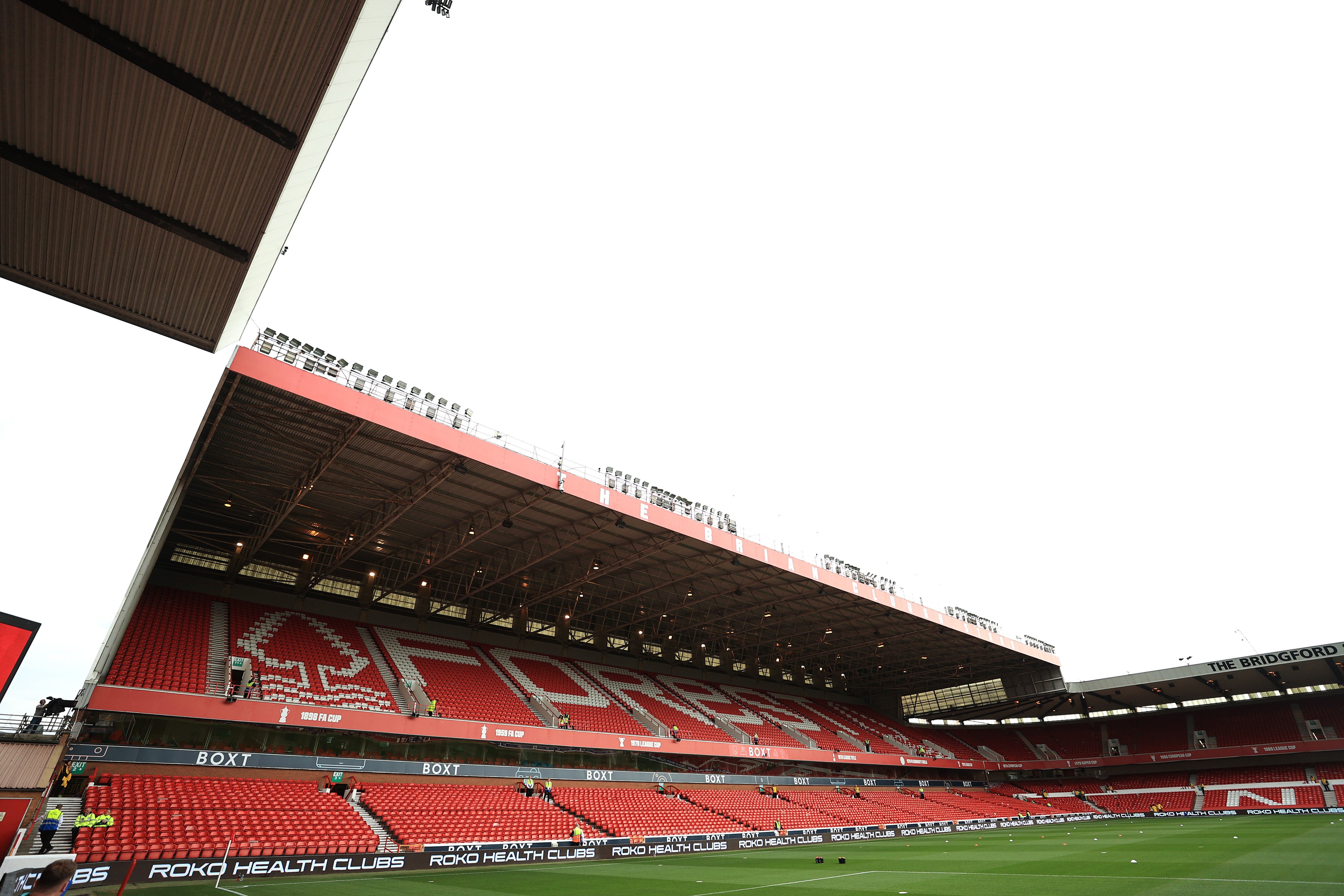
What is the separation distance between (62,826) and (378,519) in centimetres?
1210

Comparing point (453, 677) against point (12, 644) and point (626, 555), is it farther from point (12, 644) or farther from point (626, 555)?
point (12, 644)

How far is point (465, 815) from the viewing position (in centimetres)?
2059

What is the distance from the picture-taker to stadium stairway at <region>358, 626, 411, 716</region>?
23250 mm

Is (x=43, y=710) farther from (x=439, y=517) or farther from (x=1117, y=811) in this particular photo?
(x=1117, y=811)

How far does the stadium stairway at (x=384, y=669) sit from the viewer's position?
23250 mm

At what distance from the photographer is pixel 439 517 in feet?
82.7

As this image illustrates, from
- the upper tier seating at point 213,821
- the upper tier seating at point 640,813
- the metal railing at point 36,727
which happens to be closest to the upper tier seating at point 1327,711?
the upper tier seating at point 640,813

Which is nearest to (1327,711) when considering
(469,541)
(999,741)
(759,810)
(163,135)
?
(999,741)

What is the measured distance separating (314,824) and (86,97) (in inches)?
716

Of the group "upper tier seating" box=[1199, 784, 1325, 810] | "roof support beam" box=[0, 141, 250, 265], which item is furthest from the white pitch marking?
"upper tier seating" box=[1199, 784, 1325, 810]

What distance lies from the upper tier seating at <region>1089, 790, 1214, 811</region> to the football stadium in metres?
0.30

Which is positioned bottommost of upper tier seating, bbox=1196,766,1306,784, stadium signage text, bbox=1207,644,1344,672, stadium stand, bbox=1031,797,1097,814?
stadium stand, bbox=1031,797,1097,814

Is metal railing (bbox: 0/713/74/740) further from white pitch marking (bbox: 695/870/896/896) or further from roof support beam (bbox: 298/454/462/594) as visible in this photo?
white pitch marking (bbox: 695/870/896/896)

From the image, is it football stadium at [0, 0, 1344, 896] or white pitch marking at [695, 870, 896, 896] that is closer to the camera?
football stadium at [0, 0, 1344, 896]
